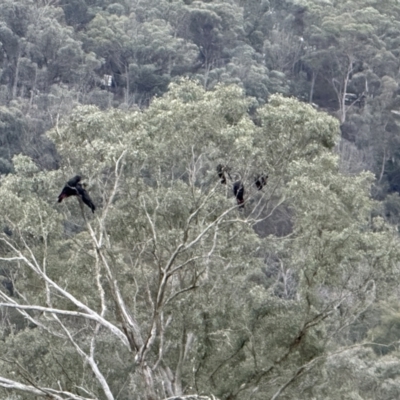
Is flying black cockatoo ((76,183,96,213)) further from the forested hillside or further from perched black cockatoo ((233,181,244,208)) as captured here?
perched black cockatoo ((233,181,244,208))

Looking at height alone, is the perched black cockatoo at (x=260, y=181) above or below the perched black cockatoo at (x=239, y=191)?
above

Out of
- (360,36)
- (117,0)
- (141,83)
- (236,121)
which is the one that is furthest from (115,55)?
(236,121)

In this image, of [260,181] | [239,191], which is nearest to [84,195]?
[239,191]

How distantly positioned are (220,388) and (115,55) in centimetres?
2396

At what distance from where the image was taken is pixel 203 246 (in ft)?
35.4

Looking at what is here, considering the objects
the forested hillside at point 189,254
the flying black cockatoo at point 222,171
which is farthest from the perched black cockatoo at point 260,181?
the flying black cockatoo at point 222,171

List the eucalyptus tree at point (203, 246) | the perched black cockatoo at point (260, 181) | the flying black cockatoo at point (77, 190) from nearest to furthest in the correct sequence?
the flying black cockatoo at point (77, 190) → the eucalyptus tree at point (203, 246) → the perched black cockatoo at point (260, 181)

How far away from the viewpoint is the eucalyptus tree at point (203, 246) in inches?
399

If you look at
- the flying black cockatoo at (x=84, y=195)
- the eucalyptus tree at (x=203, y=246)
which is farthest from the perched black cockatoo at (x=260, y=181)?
the flying black cockatoo at (x=84, y=195)

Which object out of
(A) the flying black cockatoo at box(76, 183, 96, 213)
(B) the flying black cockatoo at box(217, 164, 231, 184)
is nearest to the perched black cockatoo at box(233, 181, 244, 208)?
(B) the flying black cockatoo at box(217, 164, 231, 184)

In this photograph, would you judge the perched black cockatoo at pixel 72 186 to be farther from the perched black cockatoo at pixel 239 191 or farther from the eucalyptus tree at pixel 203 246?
the perched black cockatoo at pixel 239 191

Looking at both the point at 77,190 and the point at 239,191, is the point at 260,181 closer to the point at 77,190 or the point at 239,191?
the point at 239,191

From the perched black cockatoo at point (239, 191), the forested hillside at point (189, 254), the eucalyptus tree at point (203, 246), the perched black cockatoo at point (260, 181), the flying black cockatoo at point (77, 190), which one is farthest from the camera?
the perched black cockatoo at point (260, 181)

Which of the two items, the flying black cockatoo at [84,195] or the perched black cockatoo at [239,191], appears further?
the perched black cockatoo at [239,191]
